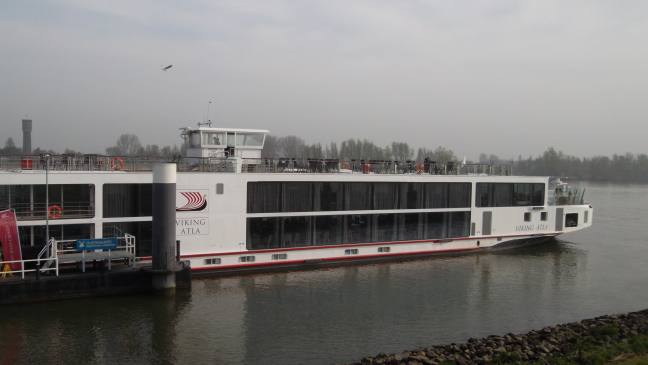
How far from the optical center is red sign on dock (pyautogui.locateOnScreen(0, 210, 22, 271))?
14.1m

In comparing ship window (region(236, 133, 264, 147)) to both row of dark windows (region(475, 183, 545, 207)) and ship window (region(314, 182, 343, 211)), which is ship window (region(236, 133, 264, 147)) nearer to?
ship window (region(314, 182, 343, 211))

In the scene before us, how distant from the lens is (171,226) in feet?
50.2

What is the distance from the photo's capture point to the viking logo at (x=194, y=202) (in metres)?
17.2

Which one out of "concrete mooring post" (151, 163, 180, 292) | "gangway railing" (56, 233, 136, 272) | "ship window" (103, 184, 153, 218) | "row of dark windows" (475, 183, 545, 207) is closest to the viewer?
"gangway railing" (56, 233, 136, 272)

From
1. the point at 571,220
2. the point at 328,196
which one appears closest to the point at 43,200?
the point at 328,196

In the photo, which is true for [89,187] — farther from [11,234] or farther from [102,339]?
[102,339]

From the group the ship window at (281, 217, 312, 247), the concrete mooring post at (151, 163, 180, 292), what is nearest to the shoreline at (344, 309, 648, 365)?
the concrete mooring post at (151, 163, 180, 292)

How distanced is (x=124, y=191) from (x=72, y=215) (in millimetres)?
1741

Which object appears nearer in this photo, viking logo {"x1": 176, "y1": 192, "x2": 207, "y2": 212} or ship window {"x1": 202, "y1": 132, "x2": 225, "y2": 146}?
viking logo {"x1": 176, "y1": 192, "x2": 207, "y2": 212}

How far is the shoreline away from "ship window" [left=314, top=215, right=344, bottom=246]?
8355 millimetres

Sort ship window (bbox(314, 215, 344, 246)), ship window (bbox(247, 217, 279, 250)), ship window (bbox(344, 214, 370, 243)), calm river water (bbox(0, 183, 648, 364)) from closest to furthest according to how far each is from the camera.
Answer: calm river water (bbox(0, 183, 648, 364))
ship window (bbox(247, 217, 279, 250))
ship window (bbox(314, 215, 344, 246))
ship window (bbox(344, 214, 370, 243))

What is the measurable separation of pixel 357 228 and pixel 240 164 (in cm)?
558

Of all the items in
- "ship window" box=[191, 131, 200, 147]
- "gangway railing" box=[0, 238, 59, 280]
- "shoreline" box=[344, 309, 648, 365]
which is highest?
"ship window" box=[191, 131, 200, 147]

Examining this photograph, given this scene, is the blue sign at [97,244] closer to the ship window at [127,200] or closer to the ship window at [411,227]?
the ship window at [127,200]
